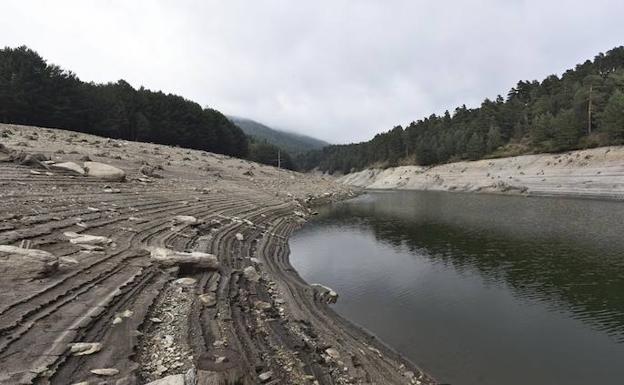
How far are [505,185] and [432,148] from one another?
41.3 metres

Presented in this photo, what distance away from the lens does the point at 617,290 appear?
17.5 metres

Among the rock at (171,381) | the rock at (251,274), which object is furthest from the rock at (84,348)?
the rock at (251,274)

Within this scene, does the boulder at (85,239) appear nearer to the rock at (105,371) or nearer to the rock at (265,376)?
the rock at (105,371)

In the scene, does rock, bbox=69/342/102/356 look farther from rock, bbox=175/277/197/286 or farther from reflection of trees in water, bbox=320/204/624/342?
reflection of trees in water, bbox=320/204/624/342

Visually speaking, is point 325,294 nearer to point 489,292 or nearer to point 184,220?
point 489,292

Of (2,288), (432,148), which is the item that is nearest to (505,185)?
(432,148)

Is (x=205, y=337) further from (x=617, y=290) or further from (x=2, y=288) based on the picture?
(x=617, y=290)

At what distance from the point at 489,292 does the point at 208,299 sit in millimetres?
13541

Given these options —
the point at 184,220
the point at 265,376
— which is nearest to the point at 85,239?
the point at 184,220

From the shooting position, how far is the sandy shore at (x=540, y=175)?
58.1 meters

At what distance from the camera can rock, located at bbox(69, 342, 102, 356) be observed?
7637mm

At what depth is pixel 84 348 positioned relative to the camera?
7789 mm

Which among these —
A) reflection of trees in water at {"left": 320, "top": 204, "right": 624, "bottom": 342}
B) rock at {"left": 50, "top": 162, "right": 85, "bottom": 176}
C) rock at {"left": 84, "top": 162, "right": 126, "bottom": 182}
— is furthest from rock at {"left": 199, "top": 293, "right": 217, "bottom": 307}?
rock at {"left": 84, "top": 162, "right": 126, "bottom": 182}

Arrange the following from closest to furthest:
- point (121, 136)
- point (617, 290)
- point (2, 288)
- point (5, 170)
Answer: point (2, 288) < point (617, 290) < point (5, 170) < point (121, 136)
